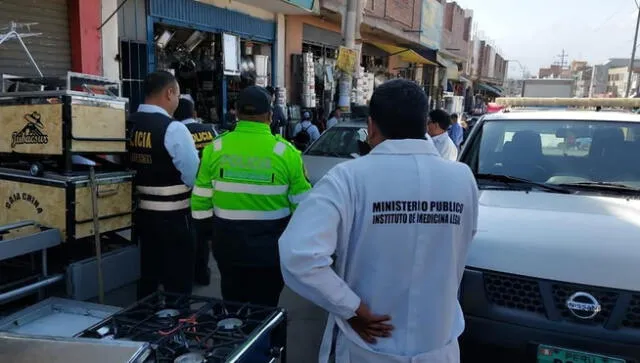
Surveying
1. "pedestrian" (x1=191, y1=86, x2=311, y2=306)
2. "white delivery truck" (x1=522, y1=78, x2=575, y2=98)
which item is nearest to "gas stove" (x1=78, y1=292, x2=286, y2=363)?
"pedestrian" (x1=191, y1=86, x2=311, y2=306)

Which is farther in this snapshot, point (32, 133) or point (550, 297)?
point (32, 133)

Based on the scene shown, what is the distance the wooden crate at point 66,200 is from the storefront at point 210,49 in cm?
540

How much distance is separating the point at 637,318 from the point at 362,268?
1.54 m

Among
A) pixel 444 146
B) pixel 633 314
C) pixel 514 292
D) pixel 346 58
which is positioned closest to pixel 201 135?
pixel 514 292

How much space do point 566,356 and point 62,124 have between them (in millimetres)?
2779

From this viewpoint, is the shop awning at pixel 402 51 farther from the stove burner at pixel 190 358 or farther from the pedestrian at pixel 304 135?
the stove burner at pixel 190 358

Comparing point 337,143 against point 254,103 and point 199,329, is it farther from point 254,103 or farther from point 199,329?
point 199,329

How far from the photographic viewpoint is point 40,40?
6.18 meters

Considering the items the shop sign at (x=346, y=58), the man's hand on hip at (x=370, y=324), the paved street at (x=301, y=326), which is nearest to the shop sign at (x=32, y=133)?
the man's hand on hip at (x=370, y=324)

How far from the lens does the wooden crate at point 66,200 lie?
8.56 ft

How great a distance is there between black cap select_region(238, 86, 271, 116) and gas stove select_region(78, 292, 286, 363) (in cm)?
107

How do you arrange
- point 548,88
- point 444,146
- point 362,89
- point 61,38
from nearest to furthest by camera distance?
1. point 444,146
2. point 61,38
3. point 362,89
4. point 548,88

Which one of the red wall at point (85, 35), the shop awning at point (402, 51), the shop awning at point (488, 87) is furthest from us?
the shop awning at point (488, 87)

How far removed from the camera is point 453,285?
1.73m
